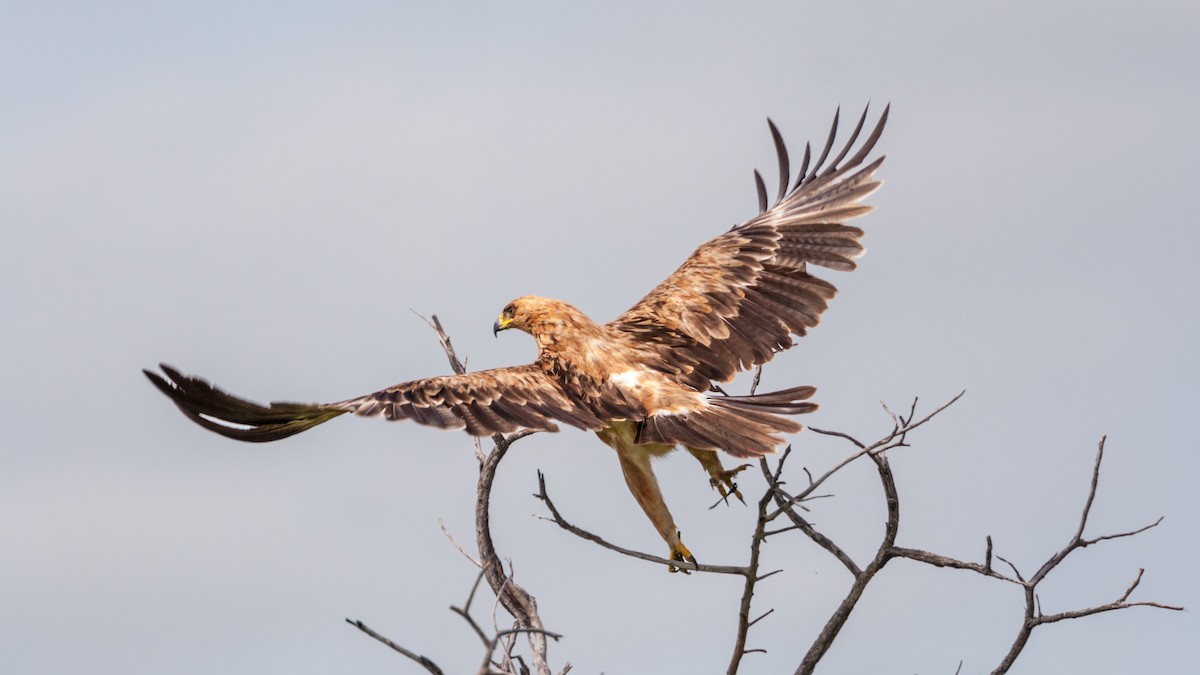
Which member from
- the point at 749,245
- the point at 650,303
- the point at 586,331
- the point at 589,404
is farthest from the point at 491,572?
the point at 749,245

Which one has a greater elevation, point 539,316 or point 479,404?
point 539,316

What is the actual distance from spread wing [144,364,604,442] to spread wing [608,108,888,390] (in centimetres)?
94

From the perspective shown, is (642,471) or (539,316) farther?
(539,316)

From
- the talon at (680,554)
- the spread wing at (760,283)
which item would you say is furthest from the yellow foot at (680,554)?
the spread wing at (760,283)

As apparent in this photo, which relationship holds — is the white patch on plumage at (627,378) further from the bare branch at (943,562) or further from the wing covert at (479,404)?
the bare branch at (943,562)

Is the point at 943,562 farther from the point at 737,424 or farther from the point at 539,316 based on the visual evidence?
→ the point at 539,316

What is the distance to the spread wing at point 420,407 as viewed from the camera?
21.5 feet

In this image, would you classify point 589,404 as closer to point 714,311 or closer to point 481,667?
point 714,311

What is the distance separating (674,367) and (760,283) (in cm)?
125

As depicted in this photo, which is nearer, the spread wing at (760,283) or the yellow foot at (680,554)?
the yellow foot at (680,554)

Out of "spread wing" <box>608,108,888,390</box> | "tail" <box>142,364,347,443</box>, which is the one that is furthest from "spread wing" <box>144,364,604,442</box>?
"spread wing" <box>608,108,888,390</box>

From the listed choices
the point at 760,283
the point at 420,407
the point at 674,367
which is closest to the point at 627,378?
the point at 674,367

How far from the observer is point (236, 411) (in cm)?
668

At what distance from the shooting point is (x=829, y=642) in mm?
6387
